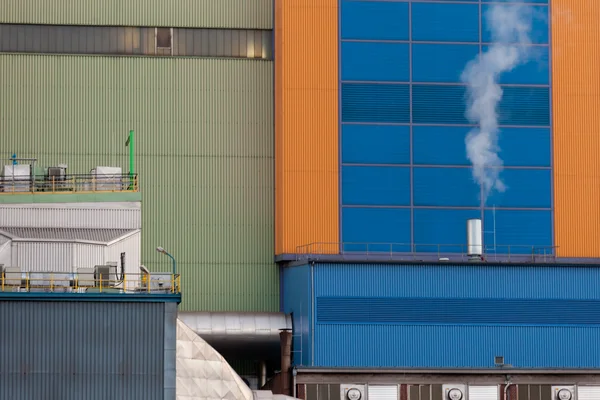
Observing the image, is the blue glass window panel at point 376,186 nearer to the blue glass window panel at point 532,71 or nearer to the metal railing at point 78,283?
the blue glass window panel at point 532,71

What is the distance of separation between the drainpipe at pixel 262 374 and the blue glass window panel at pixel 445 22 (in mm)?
19921

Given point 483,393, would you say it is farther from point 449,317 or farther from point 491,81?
point 491,81

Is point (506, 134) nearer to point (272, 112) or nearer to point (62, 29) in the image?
point (272, 112)

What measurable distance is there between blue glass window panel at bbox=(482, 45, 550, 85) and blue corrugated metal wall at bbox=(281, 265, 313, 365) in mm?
16347

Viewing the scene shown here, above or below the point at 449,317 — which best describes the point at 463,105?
above

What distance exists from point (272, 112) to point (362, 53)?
6.17m

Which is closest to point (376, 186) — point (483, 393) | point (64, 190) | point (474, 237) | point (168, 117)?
point (474, 237)

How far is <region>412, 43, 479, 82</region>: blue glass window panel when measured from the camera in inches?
3236

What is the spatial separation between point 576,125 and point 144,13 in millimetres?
25087

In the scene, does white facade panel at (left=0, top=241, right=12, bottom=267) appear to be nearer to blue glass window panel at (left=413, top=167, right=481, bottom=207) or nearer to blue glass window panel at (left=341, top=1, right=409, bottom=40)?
blue glass window panel at (left=413, top=167, right=481, bottom=207)

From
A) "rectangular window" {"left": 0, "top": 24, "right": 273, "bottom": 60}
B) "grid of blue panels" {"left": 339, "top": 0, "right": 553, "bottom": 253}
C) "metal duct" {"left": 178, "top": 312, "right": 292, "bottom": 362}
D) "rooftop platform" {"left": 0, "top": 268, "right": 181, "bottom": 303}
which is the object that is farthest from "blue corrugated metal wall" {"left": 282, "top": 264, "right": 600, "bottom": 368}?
"rectangular window" {"left": 0, "top": 24, "right": 273, "bottom": 60}

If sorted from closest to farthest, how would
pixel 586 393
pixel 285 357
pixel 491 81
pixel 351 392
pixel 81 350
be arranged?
pixel 81 350
pixel 351 392
pixel 586 393
pixel 285 357
pixel 491 81

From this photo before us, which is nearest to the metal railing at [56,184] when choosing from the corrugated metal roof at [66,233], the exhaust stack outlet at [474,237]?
the corrugated metal roof at [66,233]

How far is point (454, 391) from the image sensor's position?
7350 cm
